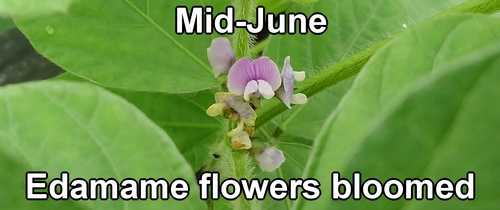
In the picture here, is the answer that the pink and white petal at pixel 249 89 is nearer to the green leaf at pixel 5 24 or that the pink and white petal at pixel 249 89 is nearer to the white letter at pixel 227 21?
the white letter at pixel 227 21

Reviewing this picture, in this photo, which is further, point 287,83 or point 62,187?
point 287,83

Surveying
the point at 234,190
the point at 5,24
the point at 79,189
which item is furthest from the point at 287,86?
the point at 5,24

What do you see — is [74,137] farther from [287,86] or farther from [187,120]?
[187,120]

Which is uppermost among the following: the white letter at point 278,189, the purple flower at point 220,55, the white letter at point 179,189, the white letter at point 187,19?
the white letter at point 187,19

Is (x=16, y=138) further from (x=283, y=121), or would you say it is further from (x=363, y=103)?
(x=283, y=121)

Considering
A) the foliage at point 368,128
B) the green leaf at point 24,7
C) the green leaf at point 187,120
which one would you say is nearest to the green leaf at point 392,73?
the foliage at point 368,128

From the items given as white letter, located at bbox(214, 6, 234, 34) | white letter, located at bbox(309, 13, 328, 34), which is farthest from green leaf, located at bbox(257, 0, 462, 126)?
white letter, located at bbox(214, 6, 234, 34)

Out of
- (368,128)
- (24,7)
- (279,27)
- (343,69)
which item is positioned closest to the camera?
(368,128)

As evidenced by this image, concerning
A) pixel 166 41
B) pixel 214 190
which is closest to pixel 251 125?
pixel 214 190
